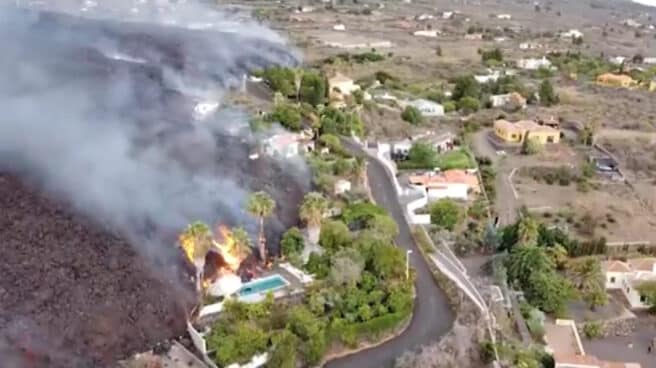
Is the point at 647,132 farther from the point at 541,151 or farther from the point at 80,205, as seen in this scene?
the point at 80,205

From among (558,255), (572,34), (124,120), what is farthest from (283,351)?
(572,34)

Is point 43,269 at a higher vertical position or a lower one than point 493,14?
higher

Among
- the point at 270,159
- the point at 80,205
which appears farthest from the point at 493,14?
the point at 80,205

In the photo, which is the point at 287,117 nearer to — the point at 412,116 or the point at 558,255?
the point at 412,116

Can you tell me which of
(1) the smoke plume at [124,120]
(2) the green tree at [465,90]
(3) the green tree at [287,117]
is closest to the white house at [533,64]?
(2) the green tree at [465,90]

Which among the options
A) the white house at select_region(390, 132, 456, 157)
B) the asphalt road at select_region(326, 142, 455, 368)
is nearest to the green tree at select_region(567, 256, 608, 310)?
the asphalt road at select_region(326, 142, 455, 368)

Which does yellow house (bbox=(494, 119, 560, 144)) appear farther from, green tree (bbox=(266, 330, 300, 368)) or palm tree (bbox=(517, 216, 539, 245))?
green tree (bbox=(266, 330, 300, 368))
